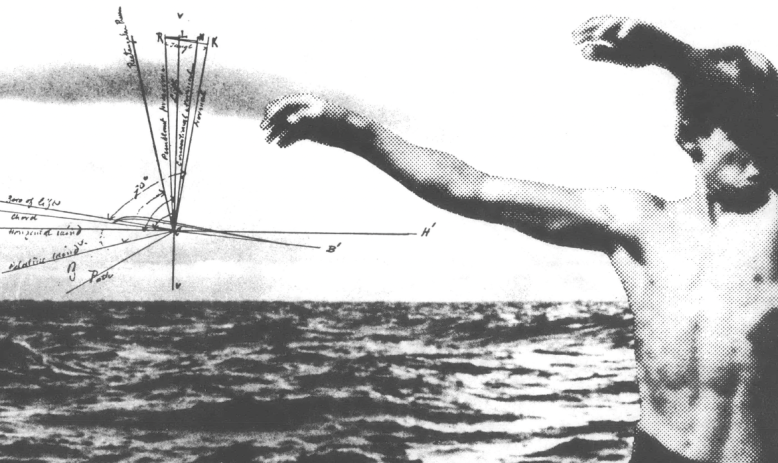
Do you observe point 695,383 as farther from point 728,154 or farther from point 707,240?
point 728,154

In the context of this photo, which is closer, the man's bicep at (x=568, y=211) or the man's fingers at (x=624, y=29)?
the man's fingers at (x=624, y=29)

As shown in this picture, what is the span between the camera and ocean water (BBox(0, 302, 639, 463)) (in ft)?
12.0

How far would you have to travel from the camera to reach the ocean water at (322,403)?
3.65m

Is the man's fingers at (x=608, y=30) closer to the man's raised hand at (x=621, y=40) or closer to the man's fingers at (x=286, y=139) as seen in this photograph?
the man's raised hand at (x=621, y=40)

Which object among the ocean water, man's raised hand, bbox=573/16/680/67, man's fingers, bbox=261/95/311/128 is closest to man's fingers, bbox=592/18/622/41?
man's raised hand, bbox=573/16/680/67

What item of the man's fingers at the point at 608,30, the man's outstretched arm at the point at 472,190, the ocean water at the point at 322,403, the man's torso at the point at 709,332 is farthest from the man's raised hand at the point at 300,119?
the ocean water at the point at 322,403

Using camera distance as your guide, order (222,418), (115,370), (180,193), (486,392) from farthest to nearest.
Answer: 1. (115,370)
2. (222,418)
3. (486,392)
4. (180,193)

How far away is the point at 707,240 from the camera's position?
40.6 inches

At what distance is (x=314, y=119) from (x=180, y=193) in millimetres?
1611

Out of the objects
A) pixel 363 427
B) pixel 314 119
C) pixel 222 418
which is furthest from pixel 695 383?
pixel 222 418

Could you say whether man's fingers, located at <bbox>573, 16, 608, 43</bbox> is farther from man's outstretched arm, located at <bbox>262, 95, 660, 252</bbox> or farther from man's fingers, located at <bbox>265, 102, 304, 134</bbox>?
man's fingers, located at <bbox>265, 102, 304, 134</bbox>

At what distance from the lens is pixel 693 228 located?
1041 millimetres

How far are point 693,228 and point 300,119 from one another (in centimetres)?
53

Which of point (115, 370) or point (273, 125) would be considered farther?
point (115, 370)
